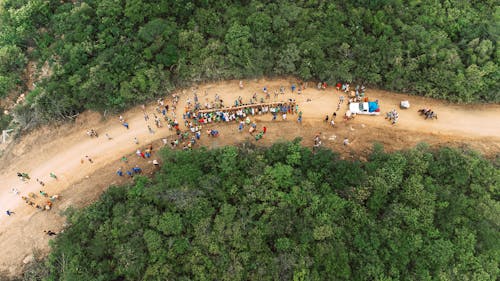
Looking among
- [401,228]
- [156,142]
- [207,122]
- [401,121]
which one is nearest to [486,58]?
[401,121]

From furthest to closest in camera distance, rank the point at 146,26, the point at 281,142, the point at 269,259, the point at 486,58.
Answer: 1. the point at 146,26
2. the point at 486,58
3. the point at 281,142
4. the point at 269,259

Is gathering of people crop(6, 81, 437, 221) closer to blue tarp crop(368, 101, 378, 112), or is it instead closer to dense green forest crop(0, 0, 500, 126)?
blue tarp crop(368, 101, 378, 112)

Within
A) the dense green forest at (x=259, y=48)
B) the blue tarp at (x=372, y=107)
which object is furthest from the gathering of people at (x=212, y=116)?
the dense green forest at (x=259, y=48)

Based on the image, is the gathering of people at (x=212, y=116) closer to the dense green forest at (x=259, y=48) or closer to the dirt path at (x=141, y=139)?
the dirt path at (x=141, y=139)

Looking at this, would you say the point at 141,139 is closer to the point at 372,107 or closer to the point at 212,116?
the point at 212,116

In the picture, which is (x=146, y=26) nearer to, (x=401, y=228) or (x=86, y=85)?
(x=86, y=85)

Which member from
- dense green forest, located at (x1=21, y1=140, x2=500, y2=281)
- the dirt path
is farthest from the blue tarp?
dense green forest, located at (x1=21, y1=140, x2=500, y2=281)
